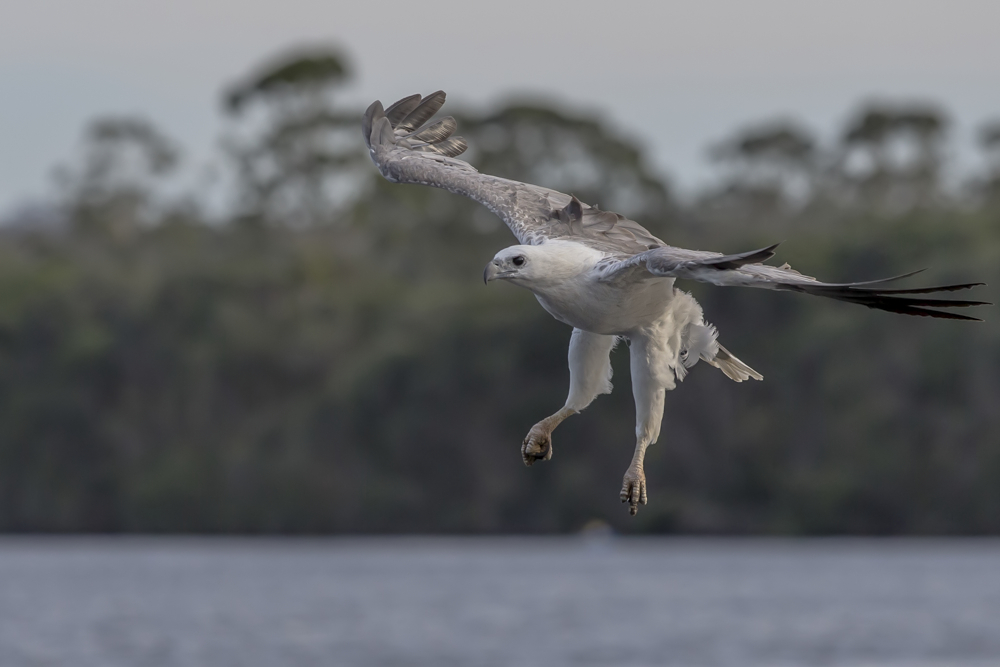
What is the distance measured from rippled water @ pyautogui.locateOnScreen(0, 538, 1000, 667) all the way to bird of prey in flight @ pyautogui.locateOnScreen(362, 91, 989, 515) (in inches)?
1205

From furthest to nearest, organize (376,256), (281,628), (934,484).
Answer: (376,256) < (934,484) < (281,628)

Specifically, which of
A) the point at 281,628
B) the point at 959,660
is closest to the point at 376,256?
the point at 281,628

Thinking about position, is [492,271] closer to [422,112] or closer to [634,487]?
[634,487]

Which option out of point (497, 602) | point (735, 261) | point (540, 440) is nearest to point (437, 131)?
point (540, 440)

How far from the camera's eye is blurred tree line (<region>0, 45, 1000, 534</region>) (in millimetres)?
60969

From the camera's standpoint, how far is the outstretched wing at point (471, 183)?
470 inches

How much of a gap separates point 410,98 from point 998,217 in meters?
55.9

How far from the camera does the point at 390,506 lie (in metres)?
69.1

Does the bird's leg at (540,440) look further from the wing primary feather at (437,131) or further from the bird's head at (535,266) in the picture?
the wing primary feather at (437,131)

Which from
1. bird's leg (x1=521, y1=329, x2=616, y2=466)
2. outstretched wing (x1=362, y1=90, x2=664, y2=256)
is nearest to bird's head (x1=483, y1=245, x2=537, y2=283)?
outstretched wing (x1=362, y1=90, x2=664, y2=256)

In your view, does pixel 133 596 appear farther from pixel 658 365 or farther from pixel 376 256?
pixel 658 365

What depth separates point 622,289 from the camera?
10914 mm

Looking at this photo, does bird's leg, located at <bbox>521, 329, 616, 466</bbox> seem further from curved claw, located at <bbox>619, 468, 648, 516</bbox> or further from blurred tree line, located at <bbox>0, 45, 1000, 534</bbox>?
blurred tree line, located at <bbox>0, 45, 1000, 534</bbox>

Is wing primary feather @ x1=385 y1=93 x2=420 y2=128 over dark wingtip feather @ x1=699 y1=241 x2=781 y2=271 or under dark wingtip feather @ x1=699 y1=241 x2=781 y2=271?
over
